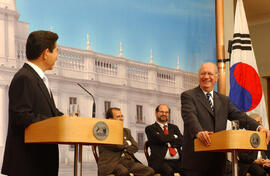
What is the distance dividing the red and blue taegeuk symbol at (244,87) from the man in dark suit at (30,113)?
183 inches

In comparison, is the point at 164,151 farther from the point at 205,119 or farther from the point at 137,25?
the point at 205,119

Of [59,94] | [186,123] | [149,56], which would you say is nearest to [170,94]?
[149,56]

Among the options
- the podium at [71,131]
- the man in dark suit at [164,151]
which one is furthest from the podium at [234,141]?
the man in dark suit at [164,151]

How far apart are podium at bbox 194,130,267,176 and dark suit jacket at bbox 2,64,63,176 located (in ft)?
Result: 3.57

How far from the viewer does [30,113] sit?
221 centimetres

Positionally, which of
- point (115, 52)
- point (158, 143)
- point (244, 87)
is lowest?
point (158, 143)

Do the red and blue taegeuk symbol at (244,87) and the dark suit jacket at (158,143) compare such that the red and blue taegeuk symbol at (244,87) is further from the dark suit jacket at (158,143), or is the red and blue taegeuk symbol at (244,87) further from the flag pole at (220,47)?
the dark suit jacket at (158,143)

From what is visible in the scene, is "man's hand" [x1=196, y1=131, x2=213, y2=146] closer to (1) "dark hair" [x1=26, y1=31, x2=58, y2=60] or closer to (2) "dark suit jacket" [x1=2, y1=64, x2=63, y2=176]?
(2) "dark suit jacket" [x1=2, y1=64, x2=63, y2=176]

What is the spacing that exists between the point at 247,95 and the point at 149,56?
179cm

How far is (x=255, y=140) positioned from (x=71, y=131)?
4.58 feet

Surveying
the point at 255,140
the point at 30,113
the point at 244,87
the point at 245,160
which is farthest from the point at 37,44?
the point at 244,87

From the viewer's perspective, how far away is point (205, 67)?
129 inches

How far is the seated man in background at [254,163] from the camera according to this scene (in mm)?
5492

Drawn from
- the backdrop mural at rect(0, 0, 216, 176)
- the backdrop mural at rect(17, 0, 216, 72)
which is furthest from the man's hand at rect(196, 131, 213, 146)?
the backdrop mural at rect(17, 0, 216, 72)
